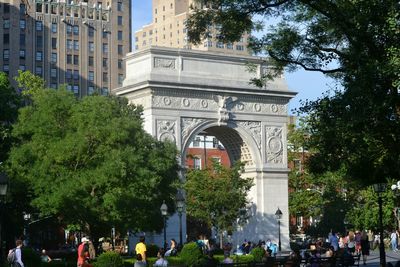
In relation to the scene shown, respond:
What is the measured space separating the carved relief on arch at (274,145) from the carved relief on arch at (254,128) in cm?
70

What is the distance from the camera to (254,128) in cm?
6831

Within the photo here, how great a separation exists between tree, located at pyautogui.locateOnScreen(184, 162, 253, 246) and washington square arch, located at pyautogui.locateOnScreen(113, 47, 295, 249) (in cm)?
134

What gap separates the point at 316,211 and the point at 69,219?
4103 cm

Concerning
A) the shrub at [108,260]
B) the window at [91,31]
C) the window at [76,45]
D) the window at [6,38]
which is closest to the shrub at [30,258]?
the shrub at [108,260]

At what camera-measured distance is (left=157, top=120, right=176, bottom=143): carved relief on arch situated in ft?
208

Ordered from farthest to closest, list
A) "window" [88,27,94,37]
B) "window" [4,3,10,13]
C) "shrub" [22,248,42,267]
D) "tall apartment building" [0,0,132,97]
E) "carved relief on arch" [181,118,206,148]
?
"window" [88,27,94,37] → "tall apartment building" [0,0,132,97] → "window" [4,3,10,13] → "carved relief on arch" [181,118,206,148] → "shrub" [22,248,42,267]

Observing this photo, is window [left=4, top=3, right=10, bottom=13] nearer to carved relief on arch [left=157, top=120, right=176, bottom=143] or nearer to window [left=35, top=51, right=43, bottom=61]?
window [left=35, top=51, right=43, bottom=61]

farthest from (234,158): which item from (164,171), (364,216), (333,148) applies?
(333,148)

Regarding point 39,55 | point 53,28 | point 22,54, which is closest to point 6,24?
point 22,54

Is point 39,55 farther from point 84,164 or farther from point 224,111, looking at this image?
point 84,164

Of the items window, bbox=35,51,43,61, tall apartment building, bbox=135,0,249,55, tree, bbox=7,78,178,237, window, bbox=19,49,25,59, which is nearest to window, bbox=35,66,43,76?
window, bbox=35,51,43,61

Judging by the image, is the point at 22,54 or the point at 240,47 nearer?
the point at 22,54

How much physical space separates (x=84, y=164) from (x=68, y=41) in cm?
7789

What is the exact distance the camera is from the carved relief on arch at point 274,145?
6894cm
